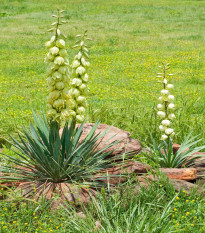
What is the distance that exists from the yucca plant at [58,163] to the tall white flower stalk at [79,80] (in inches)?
8.4

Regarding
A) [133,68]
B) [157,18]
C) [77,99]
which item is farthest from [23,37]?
[77,99]

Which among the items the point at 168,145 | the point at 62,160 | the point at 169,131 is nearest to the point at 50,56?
the point at 62,160

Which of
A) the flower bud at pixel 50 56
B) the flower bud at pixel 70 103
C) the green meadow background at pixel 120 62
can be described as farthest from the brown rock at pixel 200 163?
the flower bud at pixel 50 56

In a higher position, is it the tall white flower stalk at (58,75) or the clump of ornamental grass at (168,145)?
the tall white flower stalk at (58,75)

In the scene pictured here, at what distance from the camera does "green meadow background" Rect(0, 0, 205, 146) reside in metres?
6.98

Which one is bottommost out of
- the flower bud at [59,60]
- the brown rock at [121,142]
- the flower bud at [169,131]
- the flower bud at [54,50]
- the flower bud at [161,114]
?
the brown rock at [121,142]

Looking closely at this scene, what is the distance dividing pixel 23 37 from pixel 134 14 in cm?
1057

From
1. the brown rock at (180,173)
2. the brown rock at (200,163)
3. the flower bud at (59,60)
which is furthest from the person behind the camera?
the brown rock at (200,163)

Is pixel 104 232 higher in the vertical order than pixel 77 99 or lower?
lower

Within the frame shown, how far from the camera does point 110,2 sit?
33750 millimetres

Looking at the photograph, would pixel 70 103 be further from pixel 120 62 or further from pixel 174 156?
pixel 120 62

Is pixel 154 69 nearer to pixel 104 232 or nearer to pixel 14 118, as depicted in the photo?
pixel 14 118

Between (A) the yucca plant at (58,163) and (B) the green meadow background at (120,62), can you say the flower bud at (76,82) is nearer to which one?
(A) the yucca plant at (58,163)

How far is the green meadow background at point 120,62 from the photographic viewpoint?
6977 millimetres
